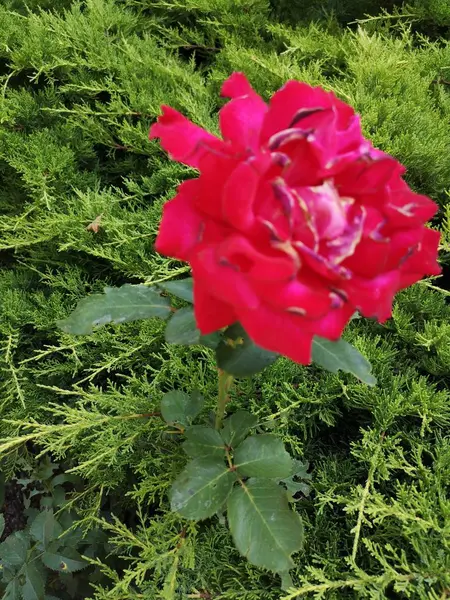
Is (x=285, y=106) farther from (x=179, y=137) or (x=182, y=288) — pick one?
(x=182, y=288)

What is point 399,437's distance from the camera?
829mm

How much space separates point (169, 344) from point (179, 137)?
0.51 meters

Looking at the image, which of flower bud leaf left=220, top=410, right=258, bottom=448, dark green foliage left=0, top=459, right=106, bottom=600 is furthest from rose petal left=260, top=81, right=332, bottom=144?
dark green foliage left=0, top=459, right=106, bottom=600

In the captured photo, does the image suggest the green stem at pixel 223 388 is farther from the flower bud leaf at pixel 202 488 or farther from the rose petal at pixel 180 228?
the rose petal at pixel 180 228

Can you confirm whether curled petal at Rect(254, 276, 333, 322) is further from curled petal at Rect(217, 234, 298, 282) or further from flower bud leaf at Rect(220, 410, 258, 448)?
flower bud leaf at Rect(220, 410, 258, 448)

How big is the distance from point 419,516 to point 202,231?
586mm

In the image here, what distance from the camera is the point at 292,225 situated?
35 cm

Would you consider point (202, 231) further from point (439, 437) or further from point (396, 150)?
point (396, 150)

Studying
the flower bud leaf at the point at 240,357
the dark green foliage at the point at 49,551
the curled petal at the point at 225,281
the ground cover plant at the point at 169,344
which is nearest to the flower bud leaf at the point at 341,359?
the flower bud leaf at the point at 240,357

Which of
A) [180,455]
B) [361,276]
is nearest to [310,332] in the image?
[361,276]

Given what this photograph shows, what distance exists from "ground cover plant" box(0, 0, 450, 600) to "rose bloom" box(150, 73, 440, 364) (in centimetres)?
35

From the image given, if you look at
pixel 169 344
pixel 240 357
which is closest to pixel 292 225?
pixel 240 357

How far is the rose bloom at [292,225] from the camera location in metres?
0.33

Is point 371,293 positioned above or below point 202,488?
above
